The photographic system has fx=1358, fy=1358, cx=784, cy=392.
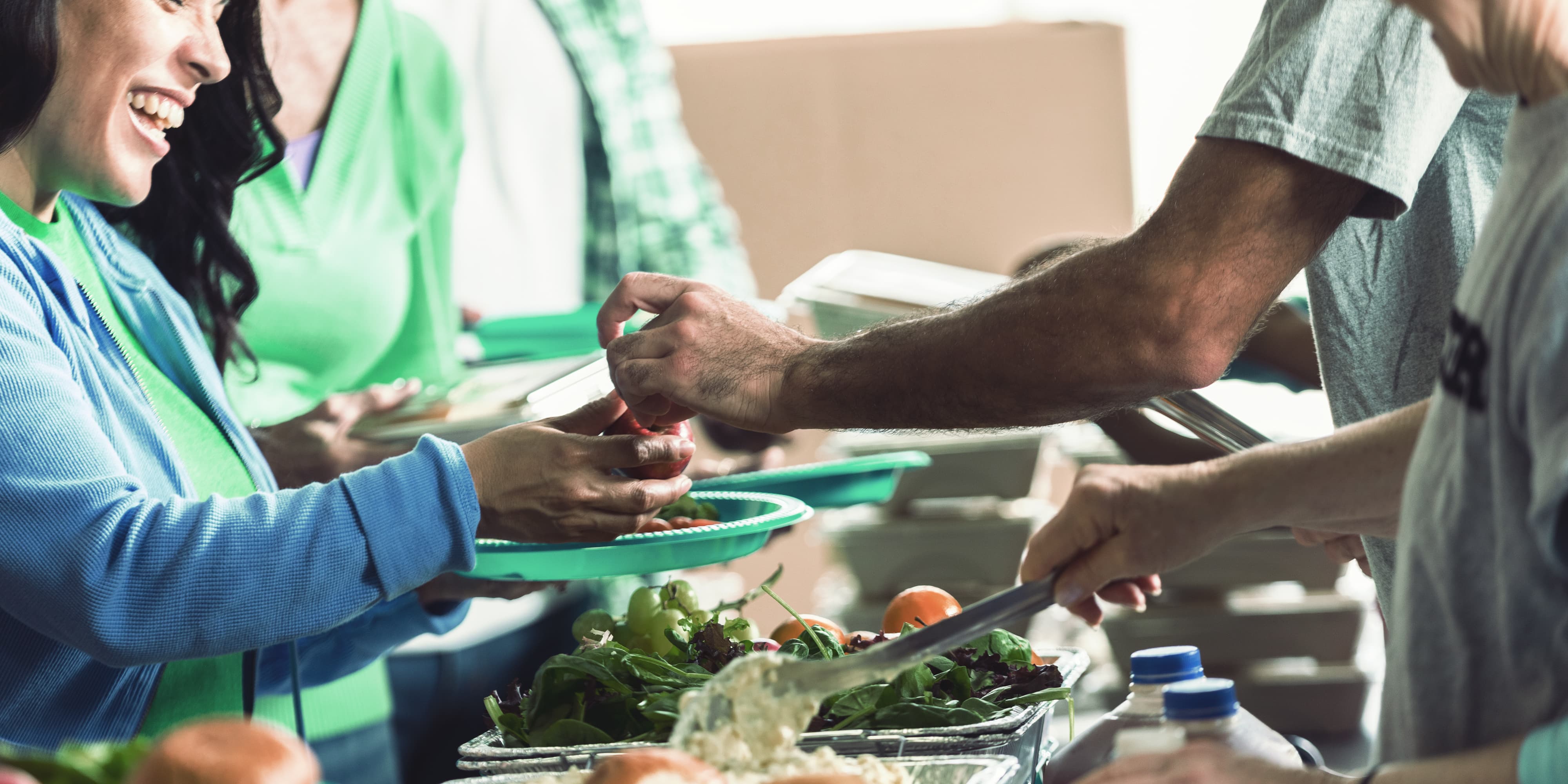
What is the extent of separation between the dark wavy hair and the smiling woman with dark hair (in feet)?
0.41

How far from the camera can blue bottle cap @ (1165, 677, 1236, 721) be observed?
778 mm

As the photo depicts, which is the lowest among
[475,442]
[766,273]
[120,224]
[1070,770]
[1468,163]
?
[766,273]

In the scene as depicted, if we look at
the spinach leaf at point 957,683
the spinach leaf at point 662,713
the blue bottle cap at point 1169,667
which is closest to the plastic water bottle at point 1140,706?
the blue bottle cap at point 1169,667

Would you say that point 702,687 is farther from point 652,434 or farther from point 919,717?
point 652,434

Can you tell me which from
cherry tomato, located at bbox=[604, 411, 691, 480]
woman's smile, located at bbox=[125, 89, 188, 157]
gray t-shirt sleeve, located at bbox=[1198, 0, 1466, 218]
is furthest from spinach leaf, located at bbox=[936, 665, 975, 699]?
woman's smile, located at bbox=[125, 89, 188, 157]

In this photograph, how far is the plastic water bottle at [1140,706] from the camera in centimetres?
90

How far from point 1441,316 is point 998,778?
2.14 ft

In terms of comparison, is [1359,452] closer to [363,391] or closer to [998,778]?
[998,778]

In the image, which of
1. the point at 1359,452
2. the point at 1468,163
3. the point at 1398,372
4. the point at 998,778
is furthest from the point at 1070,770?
the point at 1468,163

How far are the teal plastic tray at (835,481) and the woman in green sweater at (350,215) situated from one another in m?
0.75

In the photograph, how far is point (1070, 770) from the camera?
99 centimetres

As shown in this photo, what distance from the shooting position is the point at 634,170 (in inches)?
131

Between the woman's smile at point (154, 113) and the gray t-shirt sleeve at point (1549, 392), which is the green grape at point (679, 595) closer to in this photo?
the woman's smile at point (154, 113)

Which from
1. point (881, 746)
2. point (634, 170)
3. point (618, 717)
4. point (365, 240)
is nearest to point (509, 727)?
point (618, 717)
